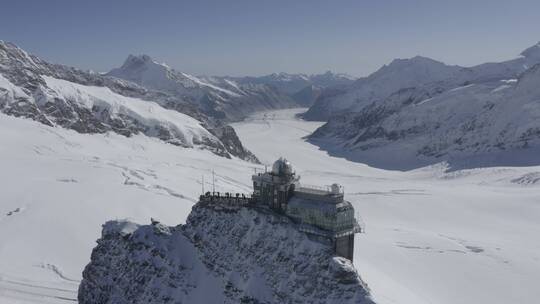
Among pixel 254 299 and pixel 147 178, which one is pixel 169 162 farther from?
pixel 254 299

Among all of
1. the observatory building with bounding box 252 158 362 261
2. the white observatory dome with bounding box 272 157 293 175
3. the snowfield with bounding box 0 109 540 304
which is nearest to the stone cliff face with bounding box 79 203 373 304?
the observatory building with bounding box 252 158 362 261

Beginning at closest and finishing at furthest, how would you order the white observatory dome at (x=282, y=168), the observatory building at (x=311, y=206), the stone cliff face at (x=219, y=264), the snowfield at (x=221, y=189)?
the stone cliff face at (x=219, y=264)
the observatory building at (x=311, y=206)
the white observatory dome at (x=282, y=168)
the snowfield at (x=221, y=189)

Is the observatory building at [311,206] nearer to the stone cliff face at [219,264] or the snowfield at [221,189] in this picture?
the stone cliff face at [219,264]

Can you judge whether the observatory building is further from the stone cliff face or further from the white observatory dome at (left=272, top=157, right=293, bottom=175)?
the stone cliff face

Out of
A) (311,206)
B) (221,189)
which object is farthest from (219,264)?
(221,189)

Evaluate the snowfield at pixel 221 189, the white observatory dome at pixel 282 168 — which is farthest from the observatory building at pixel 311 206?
the snowfield at pixel 221 189

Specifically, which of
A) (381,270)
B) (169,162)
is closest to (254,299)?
(381,270)
